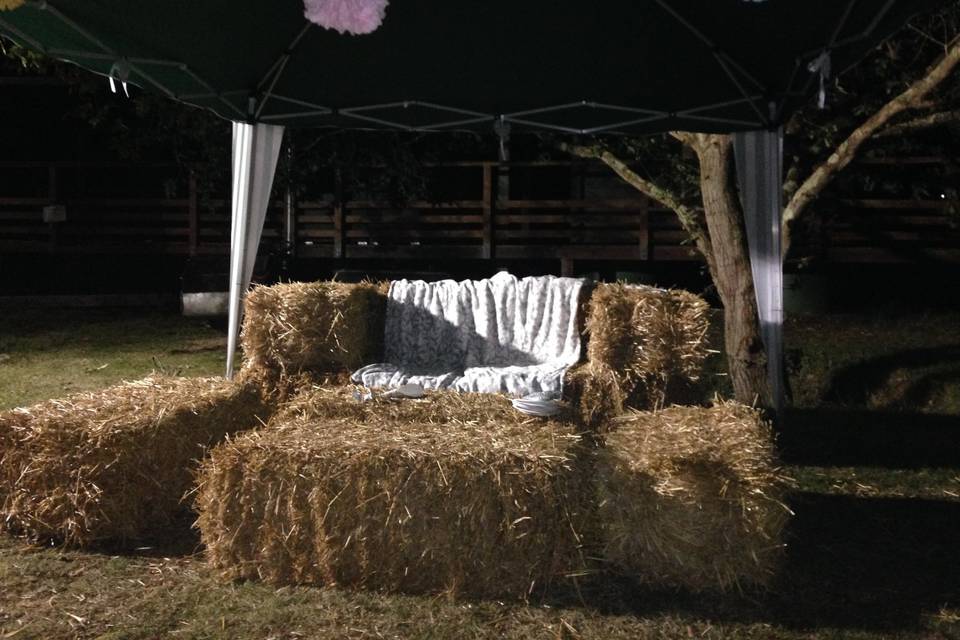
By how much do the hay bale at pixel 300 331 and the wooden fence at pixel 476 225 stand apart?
648 cm

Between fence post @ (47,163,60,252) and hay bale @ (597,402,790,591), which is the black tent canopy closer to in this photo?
hay bale @ (597,402,790,591)

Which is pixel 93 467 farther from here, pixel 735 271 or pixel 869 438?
pixel 869 438

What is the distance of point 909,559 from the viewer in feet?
14.8

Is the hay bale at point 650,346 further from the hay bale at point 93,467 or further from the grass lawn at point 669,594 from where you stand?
the hay bale at point 93,467

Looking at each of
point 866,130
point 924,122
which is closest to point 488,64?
point 866,130

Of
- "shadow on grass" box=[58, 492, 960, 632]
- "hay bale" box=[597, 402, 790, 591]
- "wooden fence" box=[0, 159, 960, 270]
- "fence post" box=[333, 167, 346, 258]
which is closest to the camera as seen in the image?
"shadow on grass" box=[58, 492, 960, 632]

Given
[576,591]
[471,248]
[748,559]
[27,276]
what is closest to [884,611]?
[748,559]

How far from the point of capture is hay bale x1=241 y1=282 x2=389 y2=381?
6.03 m

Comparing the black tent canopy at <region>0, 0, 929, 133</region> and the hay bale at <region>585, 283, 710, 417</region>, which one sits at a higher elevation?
the black tent canopy at <region>0, 0, 929, 133</region>

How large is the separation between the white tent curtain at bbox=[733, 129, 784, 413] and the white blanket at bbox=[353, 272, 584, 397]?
112cm

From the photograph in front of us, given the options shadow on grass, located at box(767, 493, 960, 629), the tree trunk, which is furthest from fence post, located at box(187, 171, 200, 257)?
shadow on grass, located at box(767, 493, 960, 629)

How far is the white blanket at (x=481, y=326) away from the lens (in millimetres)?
6378

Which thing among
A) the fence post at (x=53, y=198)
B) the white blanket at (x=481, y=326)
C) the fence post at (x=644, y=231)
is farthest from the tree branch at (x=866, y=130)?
the fence post at (x=53, y=198)

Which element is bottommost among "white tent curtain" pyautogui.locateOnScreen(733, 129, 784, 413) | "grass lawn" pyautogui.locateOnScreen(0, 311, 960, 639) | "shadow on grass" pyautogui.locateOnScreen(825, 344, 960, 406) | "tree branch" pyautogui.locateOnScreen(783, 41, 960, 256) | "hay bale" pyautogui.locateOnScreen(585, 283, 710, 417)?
"grass lawn" pyautogui.locateOnScreen(0, 311, 960, 639)
